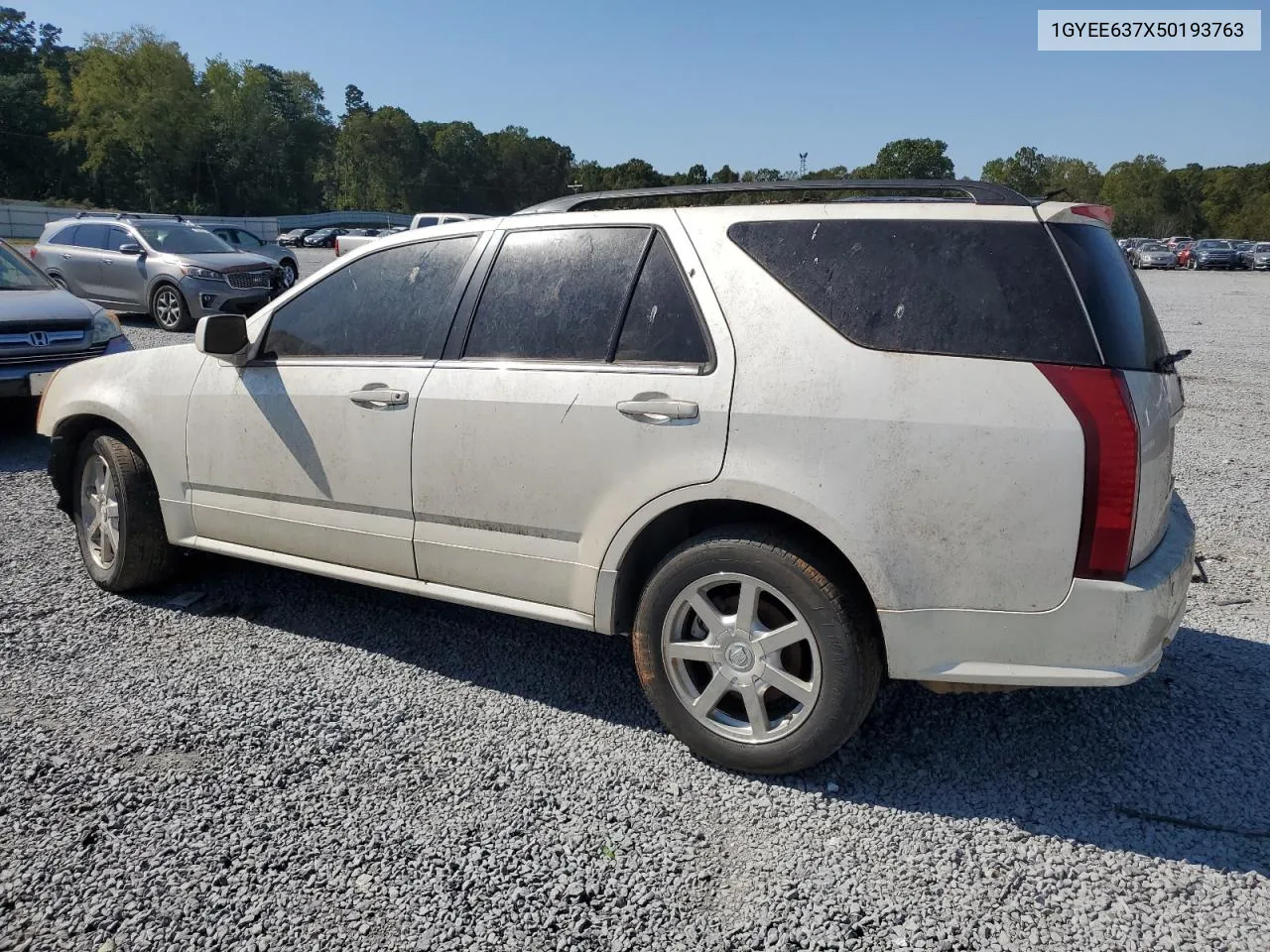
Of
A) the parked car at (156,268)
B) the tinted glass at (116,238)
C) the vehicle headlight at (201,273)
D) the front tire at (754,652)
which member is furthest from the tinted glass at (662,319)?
the tinted glass at (116,238)

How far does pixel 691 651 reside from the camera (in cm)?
310

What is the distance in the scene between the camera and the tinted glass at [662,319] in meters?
3.14

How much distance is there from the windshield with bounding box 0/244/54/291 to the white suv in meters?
5.86

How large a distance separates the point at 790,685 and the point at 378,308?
2.26m

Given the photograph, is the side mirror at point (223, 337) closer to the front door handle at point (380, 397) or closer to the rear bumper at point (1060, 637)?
the front door handle at point (380, 397)

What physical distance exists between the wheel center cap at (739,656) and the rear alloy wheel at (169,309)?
13.5 metres

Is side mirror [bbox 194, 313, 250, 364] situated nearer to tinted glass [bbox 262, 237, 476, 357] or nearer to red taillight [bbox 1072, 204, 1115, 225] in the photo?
tinted glass [bbox 262, 237, 476, 357]

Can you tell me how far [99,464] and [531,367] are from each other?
2623 millimetres

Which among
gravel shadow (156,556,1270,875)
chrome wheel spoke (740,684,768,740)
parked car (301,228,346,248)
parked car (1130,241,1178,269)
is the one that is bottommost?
gravel shadow (156,556,1270,875)

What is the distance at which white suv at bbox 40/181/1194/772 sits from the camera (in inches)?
104

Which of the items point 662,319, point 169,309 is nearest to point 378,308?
point 662,319

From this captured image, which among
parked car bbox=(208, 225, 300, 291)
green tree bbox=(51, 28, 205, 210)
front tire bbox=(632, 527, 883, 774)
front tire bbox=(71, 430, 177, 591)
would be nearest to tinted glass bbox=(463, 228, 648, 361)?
front tire bbox=(632, 527, 883, 774)

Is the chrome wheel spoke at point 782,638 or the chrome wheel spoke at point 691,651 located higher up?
the chrome wheel spoke at point 782,638

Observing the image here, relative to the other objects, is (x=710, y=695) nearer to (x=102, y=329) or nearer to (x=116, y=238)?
(x=102, y=329)
